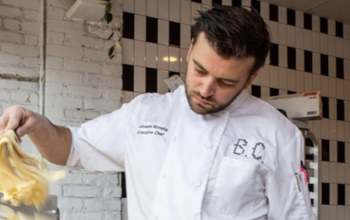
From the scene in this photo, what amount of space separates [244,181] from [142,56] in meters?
1.96

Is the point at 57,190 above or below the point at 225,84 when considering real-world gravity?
below

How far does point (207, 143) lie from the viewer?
1.80 meters

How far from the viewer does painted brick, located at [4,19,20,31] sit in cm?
313

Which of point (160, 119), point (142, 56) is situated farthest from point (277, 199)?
point (142, 56)

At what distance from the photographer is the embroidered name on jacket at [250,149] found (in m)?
1.79

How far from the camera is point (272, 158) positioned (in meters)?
1.80

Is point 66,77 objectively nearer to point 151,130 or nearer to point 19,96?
point 19,96

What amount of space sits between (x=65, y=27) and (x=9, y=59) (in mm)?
367

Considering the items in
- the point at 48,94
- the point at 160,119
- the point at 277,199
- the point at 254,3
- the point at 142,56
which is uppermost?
the point at 254,3

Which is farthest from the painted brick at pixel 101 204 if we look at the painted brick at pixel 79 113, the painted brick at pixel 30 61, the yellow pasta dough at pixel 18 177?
the yellow pasta dough at pixel 18 177

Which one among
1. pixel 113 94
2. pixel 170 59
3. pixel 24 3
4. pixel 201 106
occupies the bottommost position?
pixel 201 106

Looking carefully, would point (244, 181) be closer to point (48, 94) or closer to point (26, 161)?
point (26, 161)

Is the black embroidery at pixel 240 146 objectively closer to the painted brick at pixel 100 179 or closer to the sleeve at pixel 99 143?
the sleeve at pixel 99 143

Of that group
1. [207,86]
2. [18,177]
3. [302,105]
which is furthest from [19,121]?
[302,105]
